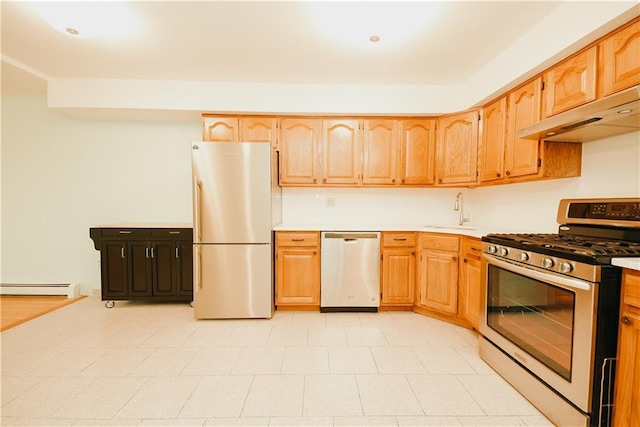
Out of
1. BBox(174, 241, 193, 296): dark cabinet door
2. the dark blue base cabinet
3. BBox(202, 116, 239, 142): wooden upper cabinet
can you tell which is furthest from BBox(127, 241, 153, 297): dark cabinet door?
BBox(202, 116, 239, 142): wooden upper cabinet

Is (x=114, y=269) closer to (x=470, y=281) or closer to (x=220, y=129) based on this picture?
(x=220, y=129)

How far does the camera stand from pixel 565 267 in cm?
139

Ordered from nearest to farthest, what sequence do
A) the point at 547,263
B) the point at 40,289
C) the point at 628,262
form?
the point at 628,262 → the point at 547,263 → the point at 40,289

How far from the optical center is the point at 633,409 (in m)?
1.19

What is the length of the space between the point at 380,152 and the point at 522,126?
1.31 metres

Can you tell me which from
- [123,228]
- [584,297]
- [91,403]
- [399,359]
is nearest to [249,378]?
[91,403]

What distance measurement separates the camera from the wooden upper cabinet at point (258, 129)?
307 centimetres

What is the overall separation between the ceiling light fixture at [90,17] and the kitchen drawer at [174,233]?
70.8 inches

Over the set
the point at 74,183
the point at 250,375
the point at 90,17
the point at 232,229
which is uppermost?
the point at 90,17

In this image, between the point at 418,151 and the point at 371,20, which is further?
the point at 418,151

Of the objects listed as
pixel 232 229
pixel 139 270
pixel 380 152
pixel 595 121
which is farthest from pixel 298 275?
pixel 595 121

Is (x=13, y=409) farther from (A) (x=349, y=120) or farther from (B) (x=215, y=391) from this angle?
(A) (x=349, y=120)

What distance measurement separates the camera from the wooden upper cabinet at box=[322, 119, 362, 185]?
310 cm

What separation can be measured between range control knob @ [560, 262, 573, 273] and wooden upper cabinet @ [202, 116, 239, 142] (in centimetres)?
294
